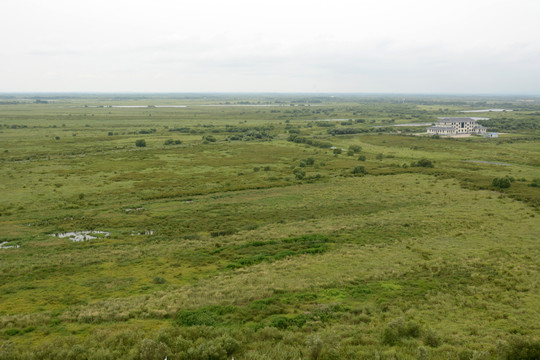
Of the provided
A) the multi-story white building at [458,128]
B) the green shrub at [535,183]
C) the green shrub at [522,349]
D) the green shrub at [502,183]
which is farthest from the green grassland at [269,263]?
the multi-story white building at [458,128]

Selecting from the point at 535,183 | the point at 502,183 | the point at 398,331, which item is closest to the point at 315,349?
the point at 398,331

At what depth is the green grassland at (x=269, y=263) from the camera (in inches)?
632

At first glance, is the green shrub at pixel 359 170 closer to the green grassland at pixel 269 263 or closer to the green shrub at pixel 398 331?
the green grassland at pixel 269 263

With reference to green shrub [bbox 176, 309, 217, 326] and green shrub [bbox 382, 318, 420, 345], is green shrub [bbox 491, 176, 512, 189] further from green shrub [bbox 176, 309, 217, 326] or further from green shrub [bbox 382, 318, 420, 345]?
green shrub [bbox 176, 309, 217, 326]

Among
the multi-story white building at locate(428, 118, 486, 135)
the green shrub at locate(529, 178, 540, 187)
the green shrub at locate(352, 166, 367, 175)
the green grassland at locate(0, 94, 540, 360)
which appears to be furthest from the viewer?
the multi-story white building at locate(428, 118, 486, 135)

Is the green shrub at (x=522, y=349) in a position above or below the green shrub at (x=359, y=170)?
above

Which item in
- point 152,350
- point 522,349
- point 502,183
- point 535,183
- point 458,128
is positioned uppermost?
point 458,128

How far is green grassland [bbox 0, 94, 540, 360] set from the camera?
1606 centimetres

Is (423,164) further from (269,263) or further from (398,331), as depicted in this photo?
(398,331)

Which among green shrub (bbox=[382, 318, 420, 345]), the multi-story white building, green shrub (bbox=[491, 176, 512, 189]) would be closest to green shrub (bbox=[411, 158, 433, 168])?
green shrub (bbox=[491, 176, 512, 189])

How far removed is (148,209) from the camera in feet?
151

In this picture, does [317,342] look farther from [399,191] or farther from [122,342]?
[399,191]

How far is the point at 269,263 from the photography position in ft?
91.6

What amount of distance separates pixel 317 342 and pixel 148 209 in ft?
121
